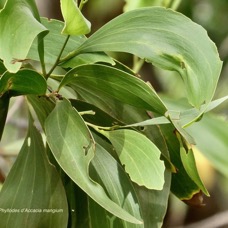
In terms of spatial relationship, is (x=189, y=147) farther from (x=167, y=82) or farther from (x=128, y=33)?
(x=167, y=82)

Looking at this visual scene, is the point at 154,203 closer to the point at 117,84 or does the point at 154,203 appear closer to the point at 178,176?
the point at 178,176

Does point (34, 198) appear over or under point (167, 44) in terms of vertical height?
under

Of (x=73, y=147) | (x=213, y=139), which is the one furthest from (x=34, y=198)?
(x=213, y=139)

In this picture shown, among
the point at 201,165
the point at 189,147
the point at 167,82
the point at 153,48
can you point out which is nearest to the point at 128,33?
the point at 153,48

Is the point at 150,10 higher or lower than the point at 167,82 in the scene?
higher

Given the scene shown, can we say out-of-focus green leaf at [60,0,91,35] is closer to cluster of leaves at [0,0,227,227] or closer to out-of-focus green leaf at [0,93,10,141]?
cluster of leaves at [0,0,227,227]

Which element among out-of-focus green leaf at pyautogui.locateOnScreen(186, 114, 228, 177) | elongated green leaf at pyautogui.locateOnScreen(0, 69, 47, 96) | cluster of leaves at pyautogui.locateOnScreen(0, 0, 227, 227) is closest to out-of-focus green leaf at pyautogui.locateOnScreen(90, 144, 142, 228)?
cluster of leaves at pyautogui.locateOnScreen(0, 0, 227, 227)
